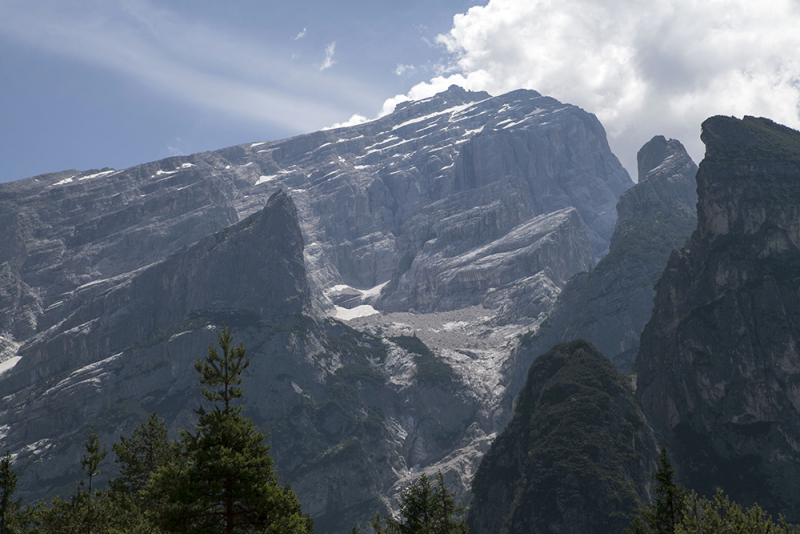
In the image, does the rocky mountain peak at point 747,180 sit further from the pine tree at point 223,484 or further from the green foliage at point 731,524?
the pine tree at point 223,484

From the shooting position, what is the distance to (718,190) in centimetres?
15775

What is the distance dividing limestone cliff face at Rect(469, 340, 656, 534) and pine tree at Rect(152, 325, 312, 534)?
95.9 metres

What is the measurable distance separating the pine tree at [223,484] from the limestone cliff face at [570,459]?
9593cm

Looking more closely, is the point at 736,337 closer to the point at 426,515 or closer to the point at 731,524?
the point at 426,515

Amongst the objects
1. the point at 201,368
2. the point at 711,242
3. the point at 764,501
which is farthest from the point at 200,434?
the point at 711,242

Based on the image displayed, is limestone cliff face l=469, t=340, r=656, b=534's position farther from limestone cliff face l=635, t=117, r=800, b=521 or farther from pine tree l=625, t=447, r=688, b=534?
pine tree l=625, t=447, r=688, b=534

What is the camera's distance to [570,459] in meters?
131

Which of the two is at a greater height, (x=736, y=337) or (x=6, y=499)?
(x=6, y=499)

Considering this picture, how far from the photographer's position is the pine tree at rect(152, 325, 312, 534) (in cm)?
3506

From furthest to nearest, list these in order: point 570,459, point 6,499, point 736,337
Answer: point 736,337
point 570,459
point 6,499

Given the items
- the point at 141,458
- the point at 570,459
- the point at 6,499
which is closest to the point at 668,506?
the point at 6,499

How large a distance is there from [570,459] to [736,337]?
138 feet

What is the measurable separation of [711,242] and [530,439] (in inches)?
2447

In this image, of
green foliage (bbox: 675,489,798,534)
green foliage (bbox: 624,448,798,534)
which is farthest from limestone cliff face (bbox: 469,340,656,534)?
green foliage (bbox: 675,489,798,534)
